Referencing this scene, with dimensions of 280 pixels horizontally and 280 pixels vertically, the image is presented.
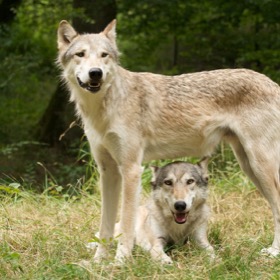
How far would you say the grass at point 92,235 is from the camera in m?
5.26

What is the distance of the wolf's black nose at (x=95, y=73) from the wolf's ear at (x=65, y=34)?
63 centimetres

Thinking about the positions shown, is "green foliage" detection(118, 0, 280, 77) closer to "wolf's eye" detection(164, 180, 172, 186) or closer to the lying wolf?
the lying wolf

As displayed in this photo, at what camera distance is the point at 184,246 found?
20.2ft

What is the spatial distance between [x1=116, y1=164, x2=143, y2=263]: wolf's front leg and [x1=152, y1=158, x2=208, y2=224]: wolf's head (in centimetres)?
26

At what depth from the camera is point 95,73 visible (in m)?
5.72

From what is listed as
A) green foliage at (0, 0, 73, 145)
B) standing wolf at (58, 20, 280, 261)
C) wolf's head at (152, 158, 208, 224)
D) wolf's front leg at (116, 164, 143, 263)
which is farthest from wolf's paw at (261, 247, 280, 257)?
green foliage at (0, 0, 73, 145)

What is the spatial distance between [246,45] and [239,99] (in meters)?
5.63

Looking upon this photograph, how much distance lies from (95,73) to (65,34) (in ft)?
2.40

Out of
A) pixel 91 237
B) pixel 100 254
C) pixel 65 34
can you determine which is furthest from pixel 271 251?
pixel 65 34

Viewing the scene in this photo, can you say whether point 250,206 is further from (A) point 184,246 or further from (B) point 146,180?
(A) point 184,246

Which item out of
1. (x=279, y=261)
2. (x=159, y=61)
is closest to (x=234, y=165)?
(x=279, y=261)

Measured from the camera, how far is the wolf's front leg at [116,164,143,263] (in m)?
5.96

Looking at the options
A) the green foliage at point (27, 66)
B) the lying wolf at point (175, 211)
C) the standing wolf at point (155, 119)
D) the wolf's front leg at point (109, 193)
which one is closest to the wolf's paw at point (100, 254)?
the standing wolf at point (155, 119)

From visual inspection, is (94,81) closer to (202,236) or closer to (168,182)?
(168,182)
